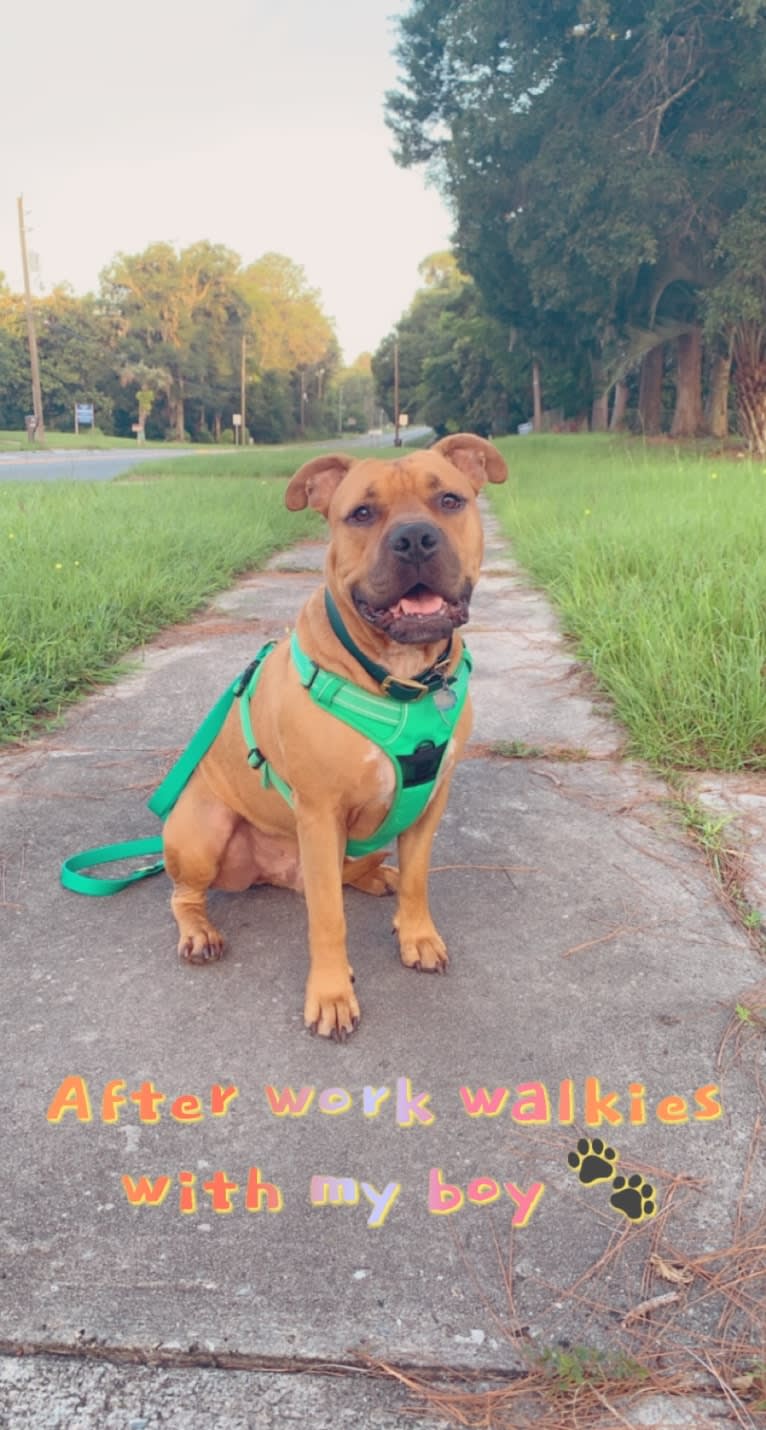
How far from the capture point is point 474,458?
105 inches

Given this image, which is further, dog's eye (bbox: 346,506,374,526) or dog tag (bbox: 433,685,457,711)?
dog's eye (bbox: 346,506,374,526)

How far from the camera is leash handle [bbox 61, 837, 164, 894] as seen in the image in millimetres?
2551

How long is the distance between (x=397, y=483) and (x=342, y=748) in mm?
718

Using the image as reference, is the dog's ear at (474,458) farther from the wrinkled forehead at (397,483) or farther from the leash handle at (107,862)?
the leash handle at (107,862)

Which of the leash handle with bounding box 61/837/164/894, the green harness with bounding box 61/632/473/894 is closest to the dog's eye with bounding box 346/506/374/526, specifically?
the green harness with bounding box 61/632/473/894

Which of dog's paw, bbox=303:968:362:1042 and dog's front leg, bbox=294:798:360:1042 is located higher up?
dog's front leg, bbox=294:798:360:1042

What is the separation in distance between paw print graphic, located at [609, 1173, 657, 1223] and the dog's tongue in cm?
117

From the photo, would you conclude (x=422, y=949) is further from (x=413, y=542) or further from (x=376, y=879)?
(x=413, y=542)

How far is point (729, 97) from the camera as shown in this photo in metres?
13.6

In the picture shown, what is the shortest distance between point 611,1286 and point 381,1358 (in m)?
0.35

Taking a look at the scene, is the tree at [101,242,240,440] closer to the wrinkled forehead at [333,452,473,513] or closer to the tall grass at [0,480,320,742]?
the tall grass at [0,480,320,742]

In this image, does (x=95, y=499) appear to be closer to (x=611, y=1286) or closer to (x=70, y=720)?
(x=70, y=720)

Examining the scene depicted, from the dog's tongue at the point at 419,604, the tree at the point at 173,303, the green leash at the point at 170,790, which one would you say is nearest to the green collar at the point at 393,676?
the dog's tongue at the point at 419,604

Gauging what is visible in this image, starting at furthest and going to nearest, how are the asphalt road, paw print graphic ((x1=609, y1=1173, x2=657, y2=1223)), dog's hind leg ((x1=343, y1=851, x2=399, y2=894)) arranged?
the asphalt road
dog's hind leg ((x1=343, y1=851, x2=399, y2=894))
paw print graphic ((x1=609, y1=1173, x2=657, y2=1223))
